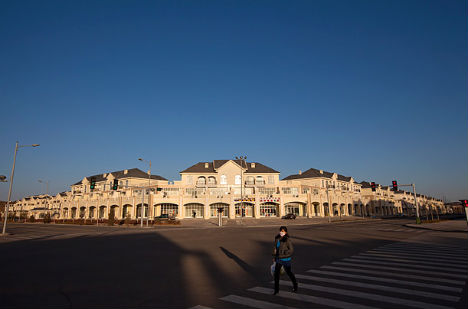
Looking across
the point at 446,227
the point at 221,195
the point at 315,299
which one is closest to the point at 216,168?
the point at 221,195

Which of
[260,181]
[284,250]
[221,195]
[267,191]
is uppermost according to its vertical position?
[260,181]

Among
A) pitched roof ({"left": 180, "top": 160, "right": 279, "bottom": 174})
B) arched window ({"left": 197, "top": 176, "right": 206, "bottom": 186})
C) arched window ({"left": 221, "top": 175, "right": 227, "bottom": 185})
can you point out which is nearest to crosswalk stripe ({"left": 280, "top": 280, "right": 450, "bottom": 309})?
arched window ({"left": 221, "top": 175, "right": 227, "bottom": 185})

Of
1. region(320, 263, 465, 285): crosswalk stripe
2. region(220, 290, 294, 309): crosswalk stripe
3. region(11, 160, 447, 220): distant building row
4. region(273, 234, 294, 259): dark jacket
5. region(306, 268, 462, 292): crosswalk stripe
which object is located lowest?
region(320, 263, 465, 285): crosswalk stripe

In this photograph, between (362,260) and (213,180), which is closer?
(362,260)

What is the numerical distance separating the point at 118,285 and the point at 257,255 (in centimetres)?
683

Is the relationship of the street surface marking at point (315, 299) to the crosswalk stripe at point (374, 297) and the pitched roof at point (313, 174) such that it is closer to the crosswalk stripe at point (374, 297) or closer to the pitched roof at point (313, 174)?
the crosswalk stripe at point (374, 297)

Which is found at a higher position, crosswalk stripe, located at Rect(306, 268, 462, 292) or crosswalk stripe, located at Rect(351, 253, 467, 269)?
crosswalk stripe, located at Rect(306, 268, 462, 292)

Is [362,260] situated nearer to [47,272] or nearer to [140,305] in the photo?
[140,305]

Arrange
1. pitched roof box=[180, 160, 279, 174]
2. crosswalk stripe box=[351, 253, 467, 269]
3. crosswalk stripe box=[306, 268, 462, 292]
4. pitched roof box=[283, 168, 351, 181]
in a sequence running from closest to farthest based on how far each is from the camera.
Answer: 1. crosswalk stripe box=[306, 268, 462, 292]
2. crosswalk stripe box=[351, 253, 467, 269]
3. pitched roof box=[180, 160, 279, 174]
4. pitched roof box=[283, 168, 351, 181]

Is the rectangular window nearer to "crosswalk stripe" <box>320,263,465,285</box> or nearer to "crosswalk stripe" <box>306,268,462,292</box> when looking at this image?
"crosswalk stripe" <box>320,263,465,285</box>

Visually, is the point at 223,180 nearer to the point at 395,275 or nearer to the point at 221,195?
the point at 221,195

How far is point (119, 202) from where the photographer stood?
65.6 metres

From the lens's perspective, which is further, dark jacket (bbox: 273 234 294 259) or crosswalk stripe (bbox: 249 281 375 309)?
dark jacket (bbox: 273 234 294 259)

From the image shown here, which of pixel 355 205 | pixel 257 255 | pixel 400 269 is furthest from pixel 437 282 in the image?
pixel 355 205
